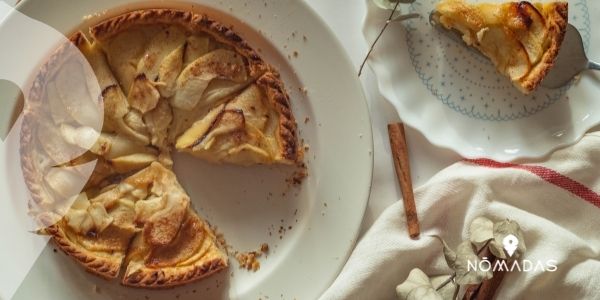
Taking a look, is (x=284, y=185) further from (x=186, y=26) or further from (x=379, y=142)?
(x=186, y=26)

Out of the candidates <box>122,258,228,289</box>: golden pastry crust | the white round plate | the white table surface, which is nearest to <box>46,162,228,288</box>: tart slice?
<box>122,258,228,289</box>: golden pastry crust

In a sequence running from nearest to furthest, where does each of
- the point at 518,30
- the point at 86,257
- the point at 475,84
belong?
the point at 86,257
the point at 518,30
the point at 475,84

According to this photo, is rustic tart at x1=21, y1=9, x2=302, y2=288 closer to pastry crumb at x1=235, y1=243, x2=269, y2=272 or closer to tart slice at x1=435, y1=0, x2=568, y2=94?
pastry crumb at x1=235, y1=243, x2=269, y2=272

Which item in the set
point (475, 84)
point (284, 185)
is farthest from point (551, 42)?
point (284, 185)

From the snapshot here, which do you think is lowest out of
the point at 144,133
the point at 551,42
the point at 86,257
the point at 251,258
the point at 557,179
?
the point at 251,258

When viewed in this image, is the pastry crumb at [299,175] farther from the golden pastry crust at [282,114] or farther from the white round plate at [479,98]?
the white round plate at [479,98]

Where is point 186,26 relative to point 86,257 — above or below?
above

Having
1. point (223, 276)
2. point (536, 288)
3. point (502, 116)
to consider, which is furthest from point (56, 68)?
point (536, 288)

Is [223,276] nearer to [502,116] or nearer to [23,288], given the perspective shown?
[23,288]
